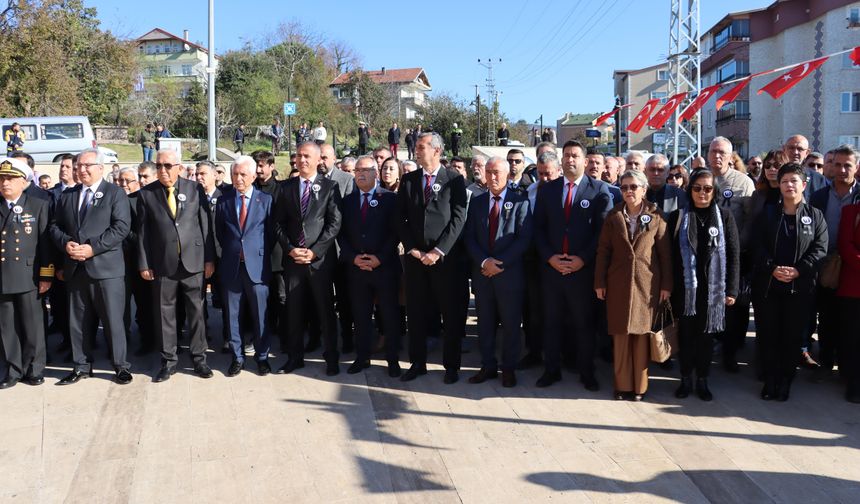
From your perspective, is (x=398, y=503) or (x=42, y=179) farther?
(x=42, y=179)

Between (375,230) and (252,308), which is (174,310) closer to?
(252,308)

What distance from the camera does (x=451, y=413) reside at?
184 inches

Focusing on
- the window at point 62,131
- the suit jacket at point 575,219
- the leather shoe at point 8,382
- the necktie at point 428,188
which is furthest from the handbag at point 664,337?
the window at point 62,131

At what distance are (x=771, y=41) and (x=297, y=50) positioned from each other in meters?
30.9

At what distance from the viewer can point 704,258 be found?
4703mm

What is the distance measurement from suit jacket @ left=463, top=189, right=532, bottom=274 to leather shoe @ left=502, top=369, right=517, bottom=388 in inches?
33.3

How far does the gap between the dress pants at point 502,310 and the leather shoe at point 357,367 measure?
1.07 meters

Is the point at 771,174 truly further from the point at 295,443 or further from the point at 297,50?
the point at 297,50

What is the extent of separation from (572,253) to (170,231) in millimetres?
3296

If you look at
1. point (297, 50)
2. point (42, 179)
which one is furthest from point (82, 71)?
point (42, 179)

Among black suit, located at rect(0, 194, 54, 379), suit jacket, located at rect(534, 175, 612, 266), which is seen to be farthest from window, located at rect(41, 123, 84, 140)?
suit jacket, located at rect(534, 175, 612, 266)

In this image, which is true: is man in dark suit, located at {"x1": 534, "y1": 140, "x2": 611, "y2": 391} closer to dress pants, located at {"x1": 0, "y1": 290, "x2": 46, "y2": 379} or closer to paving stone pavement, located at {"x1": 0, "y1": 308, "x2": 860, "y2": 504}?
paving stone pavement, located at {"x1": 0, "y1": 308, "x2": 860, "y2": 504}

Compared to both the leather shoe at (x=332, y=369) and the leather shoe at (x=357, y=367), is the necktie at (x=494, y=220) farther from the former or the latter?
the leather shoe at (x=332, y=369)

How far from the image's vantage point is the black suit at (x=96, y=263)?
5309 mm
